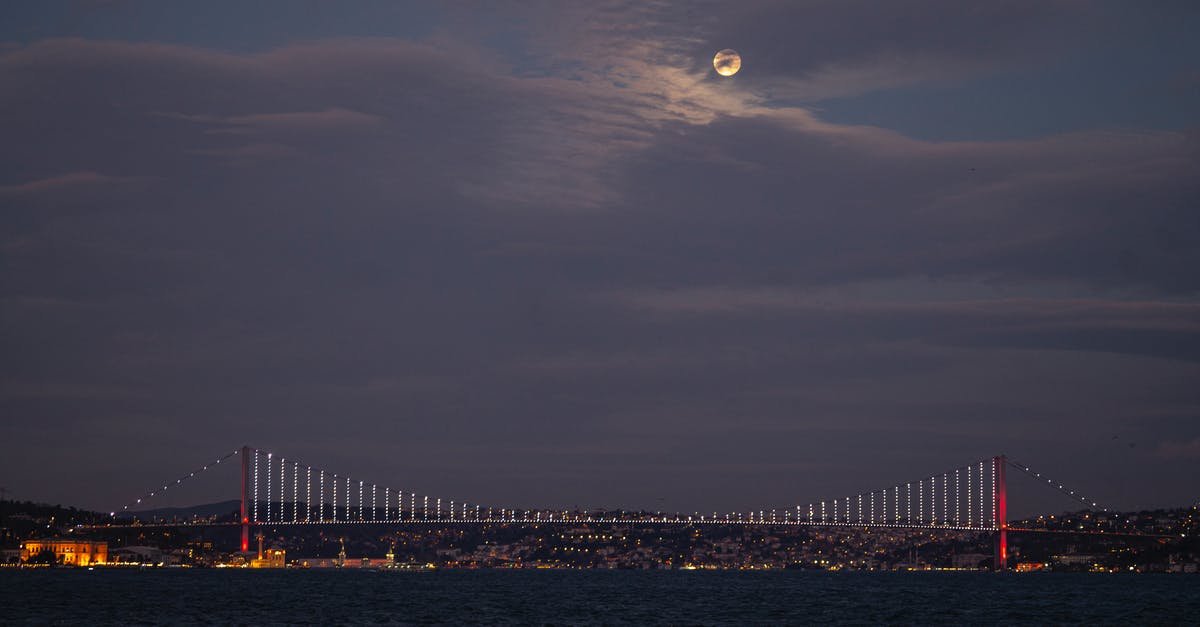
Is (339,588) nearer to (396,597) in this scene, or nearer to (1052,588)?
(396,597)

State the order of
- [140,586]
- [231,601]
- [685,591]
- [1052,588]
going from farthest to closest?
[1052,588] → [685,591] → [140,586] → [231,601]

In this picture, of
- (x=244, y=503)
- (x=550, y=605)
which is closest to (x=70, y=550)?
(x=244, y=503)

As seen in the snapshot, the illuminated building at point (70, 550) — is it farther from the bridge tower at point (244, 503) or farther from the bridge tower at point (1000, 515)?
the bridge tower at point (1000, 515)

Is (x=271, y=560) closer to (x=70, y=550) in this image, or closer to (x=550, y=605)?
A: (x=70, y=550)

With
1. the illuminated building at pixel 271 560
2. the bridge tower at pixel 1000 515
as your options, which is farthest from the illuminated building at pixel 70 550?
the bridge tower at pixel 1000 515

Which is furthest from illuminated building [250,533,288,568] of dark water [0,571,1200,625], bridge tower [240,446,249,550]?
dark water [0,571,1200,625]

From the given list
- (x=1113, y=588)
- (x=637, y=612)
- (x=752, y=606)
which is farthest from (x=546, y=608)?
(x=1113, y=588)
